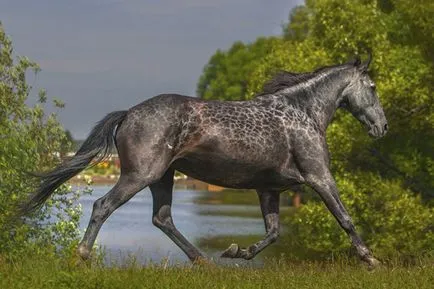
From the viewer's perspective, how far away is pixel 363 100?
12.3 metres

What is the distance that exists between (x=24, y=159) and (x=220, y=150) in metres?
7.13

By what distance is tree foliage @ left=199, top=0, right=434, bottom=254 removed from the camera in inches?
1069

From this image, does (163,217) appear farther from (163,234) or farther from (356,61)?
(163,234)

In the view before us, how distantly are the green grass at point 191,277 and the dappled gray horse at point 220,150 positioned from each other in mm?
587

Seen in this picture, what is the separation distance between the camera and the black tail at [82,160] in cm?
1102

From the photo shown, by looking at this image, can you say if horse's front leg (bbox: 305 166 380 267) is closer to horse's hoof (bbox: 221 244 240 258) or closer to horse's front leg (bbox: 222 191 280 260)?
horse's front leg (bbox: 222 191 280 260)

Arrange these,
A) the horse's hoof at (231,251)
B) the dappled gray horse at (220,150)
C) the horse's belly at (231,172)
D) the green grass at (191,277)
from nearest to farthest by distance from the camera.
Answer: the green grass at (191,277)
the dappled gray horse at (220,150)
the horse's belly at (231,172)
the horse's hoof at (231,251)

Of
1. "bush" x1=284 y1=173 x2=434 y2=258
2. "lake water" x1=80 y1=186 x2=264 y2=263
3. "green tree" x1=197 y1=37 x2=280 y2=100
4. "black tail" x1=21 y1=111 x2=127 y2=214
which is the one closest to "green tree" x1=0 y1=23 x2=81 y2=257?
"black tail" x1=21 y1=111 x2=127 y2=214

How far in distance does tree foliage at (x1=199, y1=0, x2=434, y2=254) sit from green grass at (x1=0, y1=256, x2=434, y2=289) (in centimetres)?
1622

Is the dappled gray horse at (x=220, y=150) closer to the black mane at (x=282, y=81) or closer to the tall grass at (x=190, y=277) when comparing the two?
the black mane at (x=282, y=81)

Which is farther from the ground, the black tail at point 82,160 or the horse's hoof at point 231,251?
the black tail at point 82,160

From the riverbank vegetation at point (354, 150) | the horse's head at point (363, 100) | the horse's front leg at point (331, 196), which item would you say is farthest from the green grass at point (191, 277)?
the riverbank vegetation at point (354, 150)

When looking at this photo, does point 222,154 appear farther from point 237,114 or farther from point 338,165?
point 338,165

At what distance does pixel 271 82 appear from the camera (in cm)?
→ 1201
